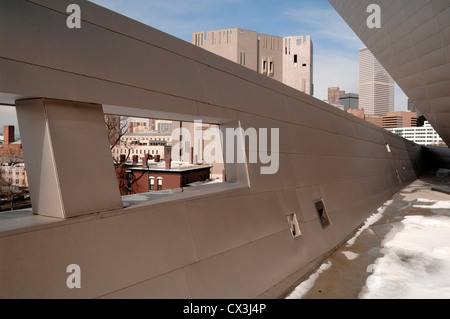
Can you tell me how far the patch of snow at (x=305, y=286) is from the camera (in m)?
4.16

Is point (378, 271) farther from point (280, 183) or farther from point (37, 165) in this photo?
point (37, 165)

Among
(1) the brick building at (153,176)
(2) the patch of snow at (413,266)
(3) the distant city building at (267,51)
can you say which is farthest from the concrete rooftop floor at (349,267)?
(3) the distant city building at (267,51)

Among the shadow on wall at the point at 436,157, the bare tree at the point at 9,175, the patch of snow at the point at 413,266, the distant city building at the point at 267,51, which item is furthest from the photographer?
the shadow on wall at the point at 436,157

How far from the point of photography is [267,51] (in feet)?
117

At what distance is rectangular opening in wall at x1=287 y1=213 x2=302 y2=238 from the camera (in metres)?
5.05

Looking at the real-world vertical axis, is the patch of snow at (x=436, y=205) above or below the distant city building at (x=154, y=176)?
below

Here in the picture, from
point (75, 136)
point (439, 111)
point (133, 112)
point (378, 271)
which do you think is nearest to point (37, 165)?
point (75, 136)

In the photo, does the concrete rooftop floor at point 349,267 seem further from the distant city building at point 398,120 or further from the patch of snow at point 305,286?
the distant city building at point 398,120

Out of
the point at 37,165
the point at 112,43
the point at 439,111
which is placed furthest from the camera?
the point at 439,111

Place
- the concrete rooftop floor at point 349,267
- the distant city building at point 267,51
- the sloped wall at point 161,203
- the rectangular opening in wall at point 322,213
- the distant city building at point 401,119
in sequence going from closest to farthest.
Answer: the sloped wall at point 161,203
the concrete rooftop floor at point 349,267
the rectangular opening in wall at point 322,213
the distant city building at point 267,51
the distant city building at point 401,119

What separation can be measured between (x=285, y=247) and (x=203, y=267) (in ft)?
6.13

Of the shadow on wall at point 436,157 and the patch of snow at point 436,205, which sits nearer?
the patch of snow at point 436,205

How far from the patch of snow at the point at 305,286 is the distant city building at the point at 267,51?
30.1 m

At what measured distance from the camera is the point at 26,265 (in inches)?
80.2
